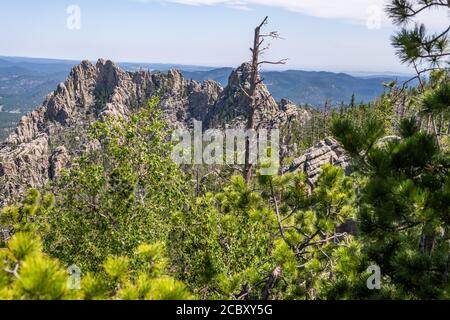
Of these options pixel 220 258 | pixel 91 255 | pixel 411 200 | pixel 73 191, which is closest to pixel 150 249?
pixel 411 200

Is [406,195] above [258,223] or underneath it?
above

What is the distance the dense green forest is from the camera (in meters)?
5.02

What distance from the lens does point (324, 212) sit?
938cm

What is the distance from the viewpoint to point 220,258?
424 inches

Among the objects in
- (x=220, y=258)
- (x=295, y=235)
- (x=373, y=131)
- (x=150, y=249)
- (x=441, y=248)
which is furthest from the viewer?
(x=220, y=258)

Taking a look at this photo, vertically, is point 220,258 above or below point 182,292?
below

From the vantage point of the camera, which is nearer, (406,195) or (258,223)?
(406,195)

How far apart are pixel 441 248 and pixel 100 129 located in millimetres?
10027

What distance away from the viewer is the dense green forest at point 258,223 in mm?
5020

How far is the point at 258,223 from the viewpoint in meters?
11.0

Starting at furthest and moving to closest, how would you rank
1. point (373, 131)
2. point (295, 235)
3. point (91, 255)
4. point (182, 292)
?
1. point (91, 255)
2. point (295, 235)
3. point (373, 131)
4. point (182, 292)
